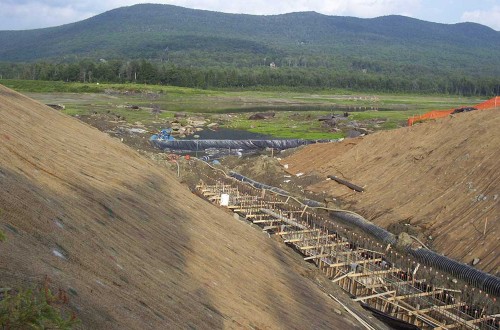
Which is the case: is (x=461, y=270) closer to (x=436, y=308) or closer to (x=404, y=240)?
(x=404, y=240)

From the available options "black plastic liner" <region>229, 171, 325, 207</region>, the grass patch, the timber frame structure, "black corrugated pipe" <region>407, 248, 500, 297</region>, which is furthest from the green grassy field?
the grass patch

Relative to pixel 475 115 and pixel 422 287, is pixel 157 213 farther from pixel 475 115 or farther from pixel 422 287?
pixel 475 115

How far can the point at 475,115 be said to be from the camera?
24.1m

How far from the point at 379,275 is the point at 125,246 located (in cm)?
813

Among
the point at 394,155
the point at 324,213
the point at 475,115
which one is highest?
the point at 475,115

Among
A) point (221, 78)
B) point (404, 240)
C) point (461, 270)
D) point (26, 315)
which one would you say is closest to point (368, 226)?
point (404, 240)

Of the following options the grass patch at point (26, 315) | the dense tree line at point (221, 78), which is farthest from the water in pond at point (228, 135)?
the dense tree line at point (221, 78)

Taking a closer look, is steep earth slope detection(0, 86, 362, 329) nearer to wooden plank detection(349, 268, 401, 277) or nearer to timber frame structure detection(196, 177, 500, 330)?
wooden plank detection(349, 268, 401, 277)

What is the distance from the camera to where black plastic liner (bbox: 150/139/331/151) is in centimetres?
3738

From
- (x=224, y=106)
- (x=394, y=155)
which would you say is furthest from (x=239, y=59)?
(x=394, y=155)

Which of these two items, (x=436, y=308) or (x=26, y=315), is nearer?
(x=26, y=315)

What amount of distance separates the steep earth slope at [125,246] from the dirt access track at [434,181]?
19.8ft

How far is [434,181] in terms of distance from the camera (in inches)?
805

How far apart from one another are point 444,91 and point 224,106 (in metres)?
60.6
